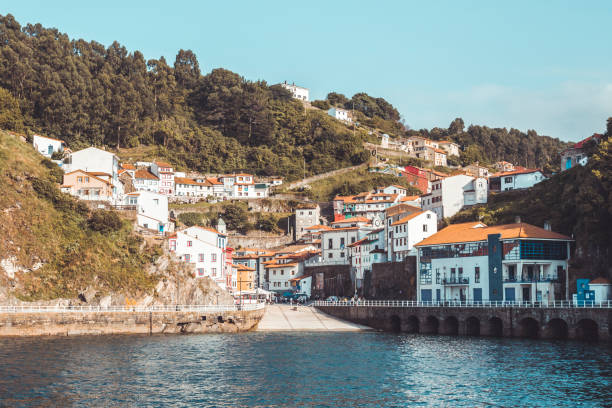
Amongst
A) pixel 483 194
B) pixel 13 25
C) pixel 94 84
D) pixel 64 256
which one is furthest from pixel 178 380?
pixel 13 25

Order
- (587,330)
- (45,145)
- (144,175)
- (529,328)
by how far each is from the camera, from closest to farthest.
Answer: (587,330), (529,328), (45,145), (144,175)

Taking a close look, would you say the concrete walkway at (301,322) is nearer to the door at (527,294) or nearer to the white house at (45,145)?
the door at (527,294)

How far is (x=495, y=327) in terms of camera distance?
207 ft

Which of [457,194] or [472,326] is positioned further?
[457,194]

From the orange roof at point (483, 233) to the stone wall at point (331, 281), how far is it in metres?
22.6

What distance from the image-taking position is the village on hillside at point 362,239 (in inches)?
2574

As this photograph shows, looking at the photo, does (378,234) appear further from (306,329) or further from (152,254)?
(152,254)

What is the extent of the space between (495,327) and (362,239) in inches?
1358

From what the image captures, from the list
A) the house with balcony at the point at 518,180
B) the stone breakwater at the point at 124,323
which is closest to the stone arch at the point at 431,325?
the stone breakwater at the point at 124,323

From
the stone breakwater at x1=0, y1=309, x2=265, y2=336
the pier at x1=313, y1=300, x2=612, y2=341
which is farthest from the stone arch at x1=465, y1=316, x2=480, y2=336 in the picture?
the stone breakwater at x1=0, y1=309, x2=265, y2=336

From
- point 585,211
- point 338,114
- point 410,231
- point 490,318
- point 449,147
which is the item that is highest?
point 338,114

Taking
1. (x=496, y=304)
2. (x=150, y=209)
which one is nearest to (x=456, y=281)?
(x=496, y=304)

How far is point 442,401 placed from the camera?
113 ft

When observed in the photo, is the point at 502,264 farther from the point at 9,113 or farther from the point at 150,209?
the point at 9,113
